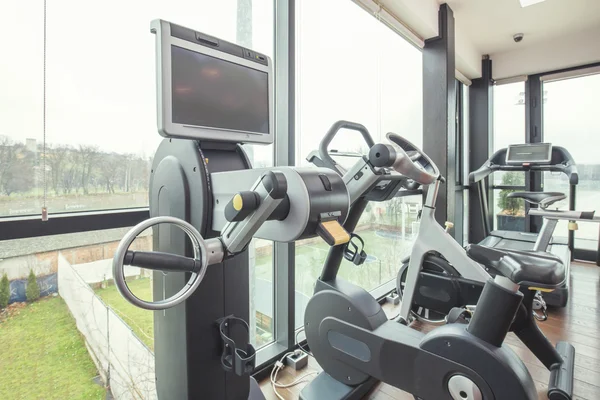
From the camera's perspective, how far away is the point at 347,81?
248cm

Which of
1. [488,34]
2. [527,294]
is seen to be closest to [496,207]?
[488,34]

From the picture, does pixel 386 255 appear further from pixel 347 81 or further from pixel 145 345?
pixel 145 345

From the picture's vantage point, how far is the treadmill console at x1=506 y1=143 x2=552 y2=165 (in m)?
3.35

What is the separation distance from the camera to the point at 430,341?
1280 millimetres

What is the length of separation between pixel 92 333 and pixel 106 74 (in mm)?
1012

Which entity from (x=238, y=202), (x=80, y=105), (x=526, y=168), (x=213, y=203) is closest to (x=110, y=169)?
(x=80, y=105)

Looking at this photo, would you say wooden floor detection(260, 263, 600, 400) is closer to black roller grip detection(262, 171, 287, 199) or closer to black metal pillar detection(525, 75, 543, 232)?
black roller grip detection(262, 171, 287, 199)

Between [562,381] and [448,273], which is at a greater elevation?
[448,273]

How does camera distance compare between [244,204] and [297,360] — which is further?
[297,360]

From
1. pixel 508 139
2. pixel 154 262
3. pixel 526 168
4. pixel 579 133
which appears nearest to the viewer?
pixel 154 262

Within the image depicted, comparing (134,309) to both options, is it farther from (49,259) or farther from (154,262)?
(154,262)

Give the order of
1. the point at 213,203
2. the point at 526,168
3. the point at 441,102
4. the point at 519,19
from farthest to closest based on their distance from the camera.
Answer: the point at 519,19 < the point at 526,168 < the point at 441,102 < the point at 213,203

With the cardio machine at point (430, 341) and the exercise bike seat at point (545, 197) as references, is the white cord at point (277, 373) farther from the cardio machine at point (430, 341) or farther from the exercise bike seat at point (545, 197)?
the exercise bike seat at point (545, 197)

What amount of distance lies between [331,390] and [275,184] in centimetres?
125
